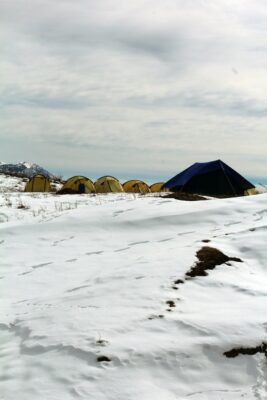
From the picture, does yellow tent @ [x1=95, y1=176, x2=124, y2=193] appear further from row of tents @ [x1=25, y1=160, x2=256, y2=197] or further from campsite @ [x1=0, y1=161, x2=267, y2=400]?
campsite @ [x1=0, y1=161, x2=267, y2=400]

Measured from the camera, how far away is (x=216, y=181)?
60.5 ft

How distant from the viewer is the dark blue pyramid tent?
60.3ft

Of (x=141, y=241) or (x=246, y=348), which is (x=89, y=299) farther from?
(x=141, y=241)

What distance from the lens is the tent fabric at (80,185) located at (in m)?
24.2

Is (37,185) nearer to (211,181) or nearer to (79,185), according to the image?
(79,185)

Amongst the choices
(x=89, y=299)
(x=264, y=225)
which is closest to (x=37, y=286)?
(x=89, y=299)

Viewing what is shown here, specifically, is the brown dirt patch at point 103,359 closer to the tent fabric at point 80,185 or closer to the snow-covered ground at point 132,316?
the snow-covered ground at point 132,316

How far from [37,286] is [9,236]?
3.25m

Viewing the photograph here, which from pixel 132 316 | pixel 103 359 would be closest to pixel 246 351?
pixel 132 316

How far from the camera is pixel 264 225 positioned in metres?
8.34

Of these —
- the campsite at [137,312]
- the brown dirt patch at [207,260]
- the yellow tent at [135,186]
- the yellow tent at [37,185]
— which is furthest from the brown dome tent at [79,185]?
the brown dirt patch at [207,260]

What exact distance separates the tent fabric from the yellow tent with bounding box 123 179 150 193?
4457mm

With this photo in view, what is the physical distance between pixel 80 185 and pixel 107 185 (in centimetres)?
233

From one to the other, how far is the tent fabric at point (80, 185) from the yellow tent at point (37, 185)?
5.53 ft
